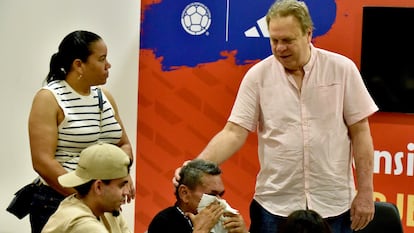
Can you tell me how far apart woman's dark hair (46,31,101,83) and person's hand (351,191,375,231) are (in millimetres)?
1333

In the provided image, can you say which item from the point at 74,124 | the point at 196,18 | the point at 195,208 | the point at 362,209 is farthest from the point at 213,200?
the point at 196,18

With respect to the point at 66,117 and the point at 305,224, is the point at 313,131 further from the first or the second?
the point at 66,117

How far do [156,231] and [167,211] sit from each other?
0.32 feet

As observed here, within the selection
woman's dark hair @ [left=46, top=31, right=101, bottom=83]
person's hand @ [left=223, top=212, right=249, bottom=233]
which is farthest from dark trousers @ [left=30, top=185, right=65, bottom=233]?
person's hand @ [left=223, top=212, right=249, bottom=233]

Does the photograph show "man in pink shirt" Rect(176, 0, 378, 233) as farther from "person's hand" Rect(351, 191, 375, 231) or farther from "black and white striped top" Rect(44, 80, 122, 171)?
"black and white striped top" Rect(44, 80, 122, 171)

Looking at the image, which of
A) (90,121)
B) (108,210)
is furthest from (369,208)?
(90,121)

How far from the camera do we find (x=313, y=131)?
2.76 meters

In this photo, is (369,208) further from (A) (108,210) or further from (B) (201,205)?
(A) (108,210)

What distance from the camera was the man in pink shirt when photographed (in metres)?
2.75

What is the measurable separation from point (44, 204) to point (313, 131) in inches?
47.7

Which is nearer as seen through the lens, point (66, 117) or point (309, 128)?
point (309, 128)

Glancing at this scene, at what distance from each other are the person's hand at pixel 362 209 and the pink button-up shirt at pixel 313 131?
0.20 feet

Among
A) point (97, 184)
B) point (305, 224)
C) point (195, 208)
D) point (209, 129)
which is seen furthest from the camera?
point (209, 129)

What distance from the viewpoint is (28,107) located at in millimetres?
4770
